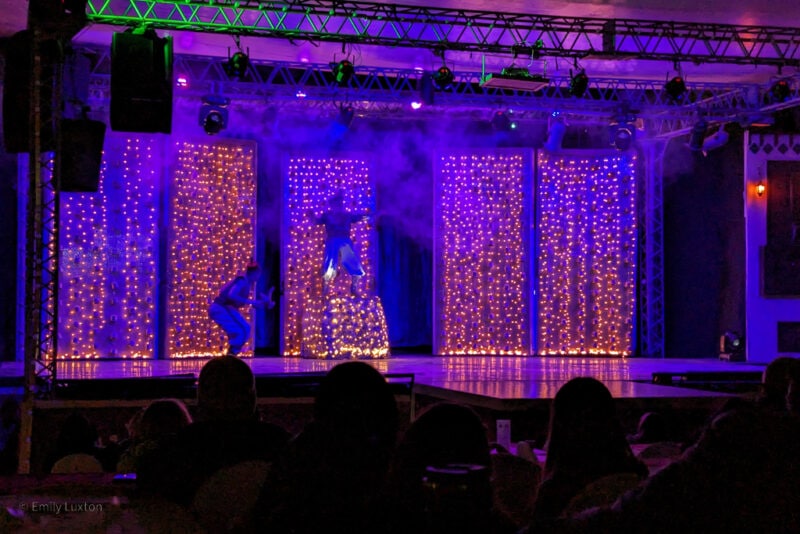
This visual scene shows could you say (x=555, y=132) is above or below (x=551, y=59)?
below

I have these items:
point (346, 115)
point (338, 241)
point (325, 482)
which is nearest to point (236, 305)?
point (338, 241)

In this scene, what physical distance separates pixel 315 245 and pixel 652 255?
5.77 m

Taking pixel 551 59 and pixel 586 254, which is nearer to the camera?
pixel 551 59

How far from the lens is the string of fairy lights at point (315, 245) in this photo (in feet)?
45.6

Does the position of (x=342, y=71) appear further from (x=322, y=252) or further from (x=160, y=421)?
(x=160, y=421)

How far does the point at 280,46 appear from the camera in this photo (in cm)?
1269

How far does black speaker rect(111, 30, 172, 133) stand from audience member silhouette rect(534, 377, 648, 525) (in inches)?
235

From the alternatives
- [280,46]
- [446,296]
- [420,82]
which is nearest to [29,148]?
[280,46]

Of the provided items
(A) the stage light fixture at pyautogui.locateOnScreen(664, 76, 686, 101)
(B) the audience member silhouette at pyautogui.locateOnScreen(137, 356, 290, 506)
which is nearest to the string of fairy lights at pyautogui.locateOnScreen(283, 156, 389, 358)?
(A) the stage light fixture at pyautogui.locateOnScreen(664, 76, 686, 101)

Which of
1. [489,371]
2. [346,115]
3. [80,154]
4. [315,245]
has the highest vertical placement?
[346,115]

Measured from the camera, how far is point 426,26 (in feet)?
37.2

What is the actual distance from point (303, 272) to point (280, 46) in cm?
373

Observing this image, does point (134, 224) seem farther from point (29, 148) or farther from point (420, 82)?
point (29, 148)

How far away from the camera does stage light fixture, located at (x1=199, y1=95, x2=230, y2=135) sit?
41.9 feet
